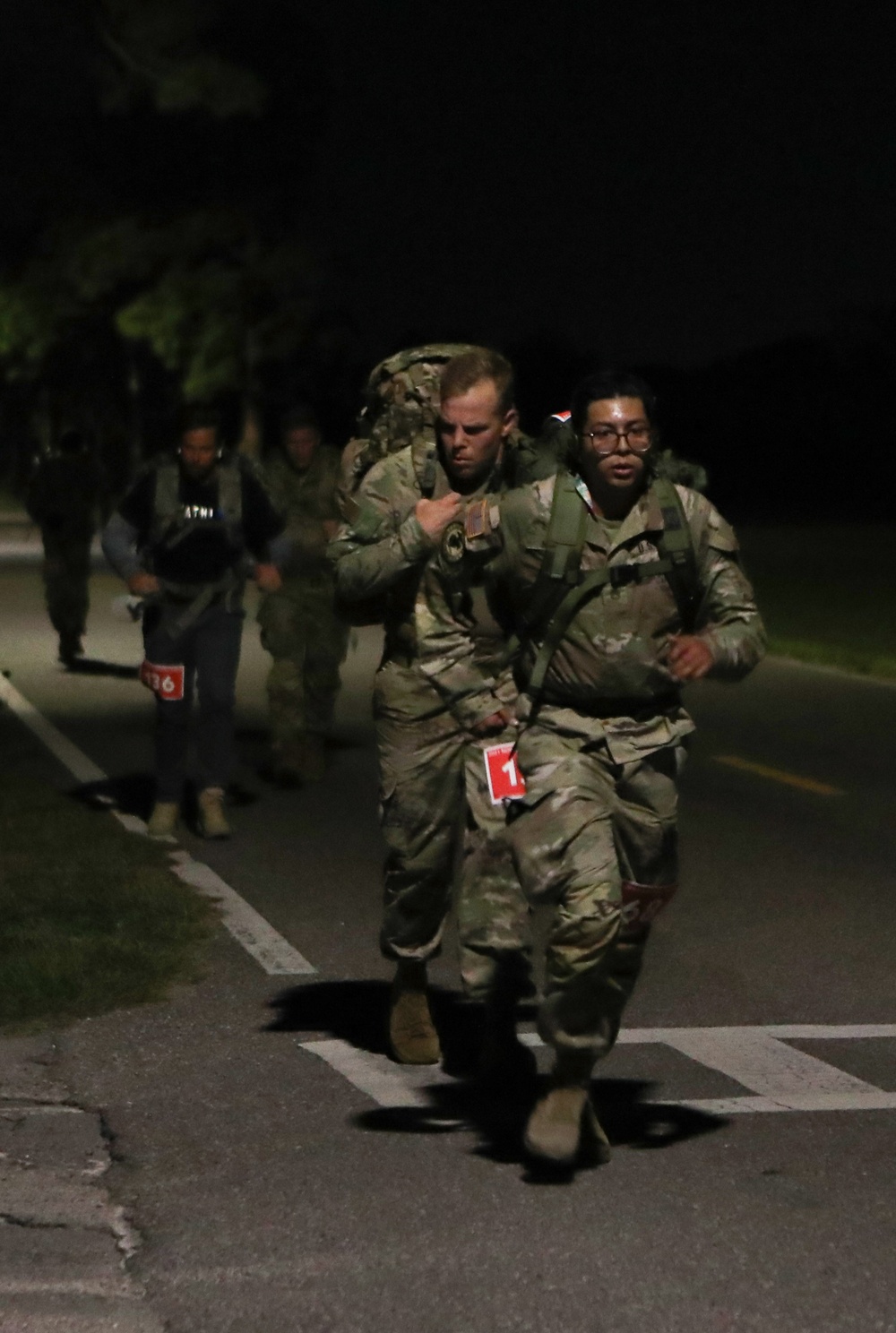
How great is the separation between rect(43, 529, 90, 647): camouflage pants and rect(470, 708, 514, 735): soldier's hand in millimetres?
14606

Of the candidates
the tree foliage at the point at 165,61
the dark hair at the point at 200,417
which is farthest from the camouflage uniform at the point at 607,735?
the tree foliage at the point at 165,61

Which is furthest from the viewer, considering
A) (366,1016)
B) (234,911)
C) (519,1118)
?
(234,911)

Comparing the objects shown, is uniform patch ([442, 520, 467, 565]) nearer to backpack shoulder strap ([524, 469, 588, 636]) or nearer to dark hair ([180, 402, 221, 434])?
Answer: backpack shoulder strap ([524, 469, 588, 636])

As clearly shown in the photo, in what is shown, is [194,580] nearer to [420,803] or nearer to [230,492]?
[230,492]

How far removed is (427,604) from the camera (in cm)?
709

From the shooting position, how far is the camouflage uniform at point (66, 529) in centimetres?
2136

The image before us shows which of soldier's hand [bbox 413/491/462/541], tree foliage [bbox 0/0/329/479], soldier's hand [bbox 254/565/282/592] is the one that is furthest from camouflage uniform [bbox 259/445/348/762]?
tree foliage [bbox 0/0/329/479]

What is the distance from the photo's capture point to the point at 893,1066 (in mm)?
7160

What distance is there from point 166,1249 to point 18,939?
359 cm

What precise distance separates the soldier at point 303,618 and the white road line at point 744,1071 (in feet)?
20.8

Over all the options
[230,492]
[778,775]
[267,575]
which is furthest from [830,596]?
[230,492]

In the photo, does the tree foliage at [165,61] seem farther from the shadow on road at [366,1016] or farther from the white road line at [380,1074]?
the white road line at [380,1074]

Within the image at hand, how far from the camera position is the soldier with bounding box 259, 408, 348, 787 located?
543 inches

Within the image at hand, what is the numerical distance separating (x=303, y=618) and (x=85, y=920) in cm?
509
